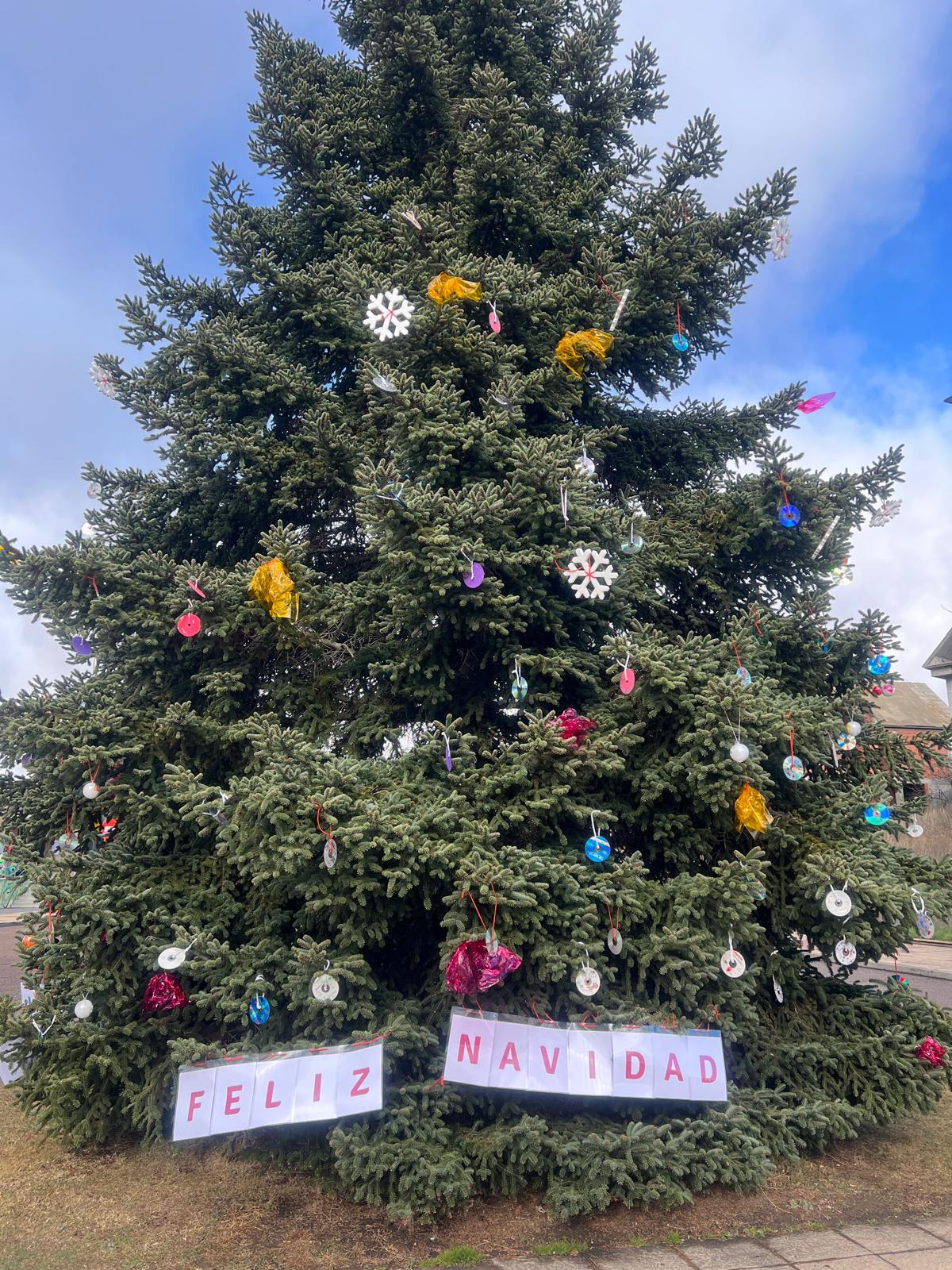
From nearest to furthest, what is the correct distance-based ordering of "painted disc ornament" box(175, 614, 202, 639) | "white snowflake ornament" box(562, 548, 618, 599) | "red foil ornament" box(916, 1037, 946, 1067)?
"white snowflake ornament" box(562, 548, 618, 599)
"red foil ornament" box(916, 1037, 946, 1067)
"painted disc ornament" box(175, 614, 202, 639)

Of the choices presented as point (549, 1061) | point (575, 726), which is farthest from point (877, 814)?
point (549, 1061)

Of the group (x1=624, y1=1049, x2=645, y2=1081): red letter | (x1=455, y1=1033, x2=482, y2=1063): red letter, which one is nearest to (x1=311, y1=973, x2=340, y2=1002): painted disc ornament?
(x1=455, y1=1033, x2=482, y2=1063): red letter

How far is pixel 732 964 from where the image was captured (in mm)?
4160

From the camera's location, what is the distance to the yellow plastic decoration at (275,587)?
16.1 feet

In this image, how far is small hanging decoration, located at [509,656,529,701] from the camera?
187 inches

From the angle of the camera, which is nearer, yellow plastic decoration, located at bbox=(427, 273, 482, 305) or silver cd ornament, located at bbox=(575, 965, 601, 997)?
silver cd ornament, located at bbox=(575, 965, 601, 997)

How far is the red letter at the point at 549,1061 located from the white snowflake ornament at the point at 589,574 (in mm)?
2349

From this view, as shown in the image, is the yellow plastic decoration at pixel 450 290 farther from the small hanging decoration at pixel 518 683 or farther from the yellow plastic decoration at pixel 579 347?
the small hanging decoration at pixel 518 683

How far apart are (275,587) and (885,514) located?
13.1 feet

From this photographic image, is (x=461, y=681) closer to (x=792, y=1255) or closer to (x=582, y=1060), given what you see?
(x=582, y=1060)

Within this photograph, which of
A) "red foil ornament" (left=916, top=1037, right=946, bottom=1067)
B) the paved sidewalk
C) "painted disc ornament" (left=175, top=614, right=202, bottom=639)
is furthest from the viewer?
"painted disc ornament" (left=175, top=614, right=202, bottom=639)

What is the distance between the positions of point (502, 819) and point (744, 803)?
1253 mm

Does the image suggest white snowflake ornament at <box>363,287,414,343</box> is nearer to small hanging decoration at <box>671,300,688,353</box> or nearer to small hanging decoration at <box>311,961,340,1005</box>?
small hanging decoration at <box>671,300,688,353</box>

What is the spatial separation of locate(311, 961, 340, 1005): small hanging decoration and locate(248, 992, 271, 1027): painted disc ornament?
0.37 meters
